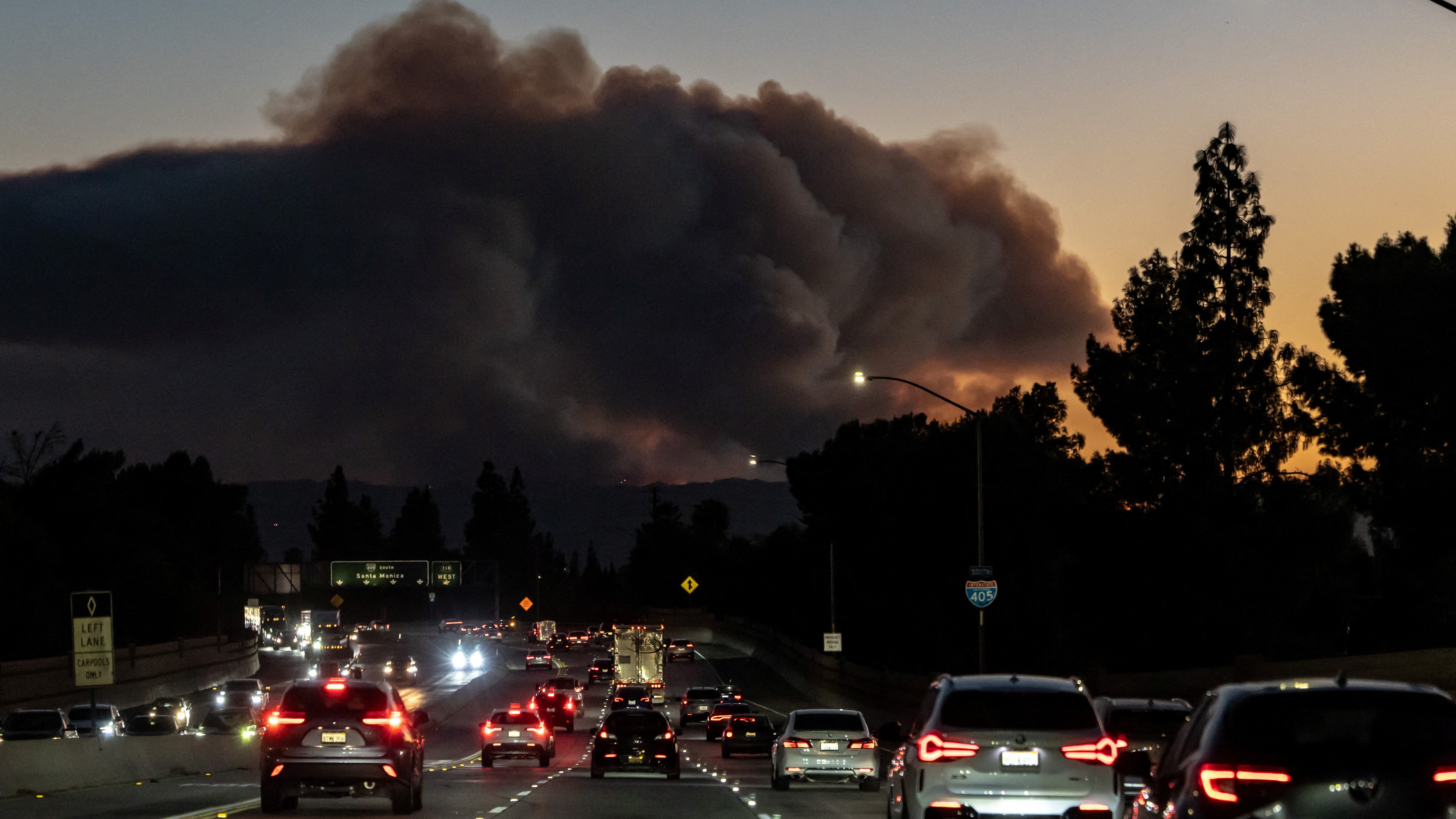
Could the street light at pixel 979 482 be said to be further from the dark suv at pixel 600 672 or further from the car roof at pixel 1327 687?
the dark suv at pixel 600 672

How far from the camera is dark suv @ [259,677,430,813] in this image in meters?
22.0

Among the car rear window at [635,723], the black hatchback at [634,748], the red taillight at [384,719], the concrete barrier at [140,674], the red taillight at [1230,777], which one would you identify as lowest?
the concrete barrier at [140,674]

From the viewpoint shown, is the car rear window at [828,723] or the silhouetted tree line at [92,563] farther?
the silhouetted tree line at [92,563]

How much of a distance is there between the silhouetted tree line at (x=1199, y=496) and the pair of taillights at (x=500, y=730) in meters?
20.2

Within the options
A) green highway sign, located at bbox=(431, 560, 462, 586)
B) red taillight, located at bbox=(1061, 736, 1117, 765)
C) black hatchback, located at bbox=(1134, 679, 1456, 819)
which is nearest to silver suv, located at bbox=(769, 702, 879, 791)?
red taillight, located at bbox=(1061, 736, 1117, 765)

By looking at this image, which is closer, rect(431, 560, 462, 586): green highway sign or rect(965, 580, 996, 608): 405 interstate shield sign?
rect(965, 580, 996, 608): 405 interstate shield sign

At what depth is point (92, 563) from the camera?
121 metres

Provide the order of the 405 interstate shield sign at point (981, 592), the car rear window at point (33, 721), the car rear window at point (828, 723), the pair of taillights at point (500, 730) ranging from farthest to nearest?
the car rear window at point (33, 721), the pair of taillights at point (500, 730), the 405 interstate shield sign at point (981, 592), the car rear window at point (828, 723)

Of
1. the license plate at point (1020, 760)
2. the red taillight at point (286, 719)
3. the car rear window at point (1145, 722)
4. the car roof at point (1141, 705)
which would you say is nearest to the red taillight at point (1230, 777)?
the license plate at point (1020, 760)

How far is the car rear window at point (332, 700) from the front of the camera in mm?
22438

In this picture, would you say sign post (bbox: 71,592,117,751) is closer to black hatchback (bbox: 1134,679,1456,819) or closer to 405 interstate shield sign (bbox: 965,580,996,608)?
405 interstate shield sign (bbox: 965,580,996,608)

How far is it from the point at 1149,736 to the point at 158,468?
184606 mm

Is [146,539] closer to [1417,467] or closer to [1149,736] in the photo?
[1417,467]

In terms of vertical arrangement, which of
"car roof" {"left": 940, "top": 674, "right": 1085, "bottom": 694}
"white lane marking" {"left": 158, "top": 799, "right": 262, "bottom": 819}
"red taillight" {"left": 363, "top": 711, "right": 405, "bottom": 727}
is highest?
"car roof" {"left": 940, "top": 674, "right": 1085, "bottom": 694}
